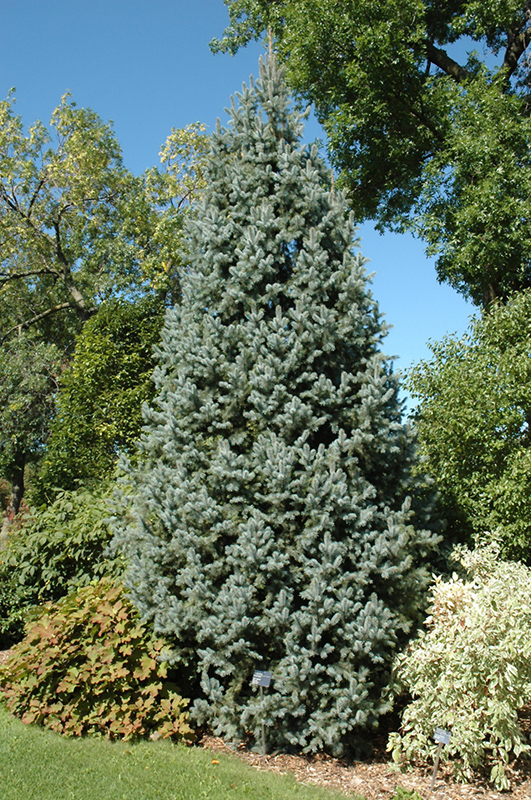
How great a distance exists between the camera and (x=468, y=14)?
12.7 m

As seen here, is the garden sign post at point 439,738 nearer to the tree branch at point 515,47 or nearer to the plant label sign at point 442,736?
the plant label sign at point 442,736

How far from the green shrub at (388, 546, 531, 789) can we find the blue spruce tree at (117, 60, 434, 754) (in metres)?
0.31

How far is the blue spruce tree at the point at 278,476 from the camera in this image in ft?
16.1

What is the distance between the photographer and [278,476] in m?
4.95

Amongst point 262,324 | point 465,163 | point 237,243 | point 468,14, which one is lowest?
point 262,324

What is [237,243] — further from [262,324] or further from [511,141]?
[511,141]

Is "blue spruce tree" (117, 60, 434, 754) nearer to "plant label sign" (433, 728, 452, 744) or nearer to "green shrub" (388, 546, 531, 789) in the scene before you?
"green shrub" (388, 546, 531, 789)

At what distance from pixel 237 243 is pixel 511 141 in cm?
832

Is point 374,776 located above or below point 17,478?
below

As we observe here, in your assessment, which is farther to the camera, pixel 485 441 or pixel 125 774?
pixel 485 441

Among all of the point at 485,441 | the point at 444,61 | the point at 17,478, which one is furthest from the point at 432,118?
the point at 17,478

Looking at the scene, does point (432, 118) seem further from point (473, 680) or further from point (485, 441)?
point (473, 680)

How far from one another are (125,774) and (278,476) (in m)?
2.34

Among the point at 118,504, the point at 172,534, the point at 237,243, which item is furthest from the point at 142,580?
the point at 237,243
